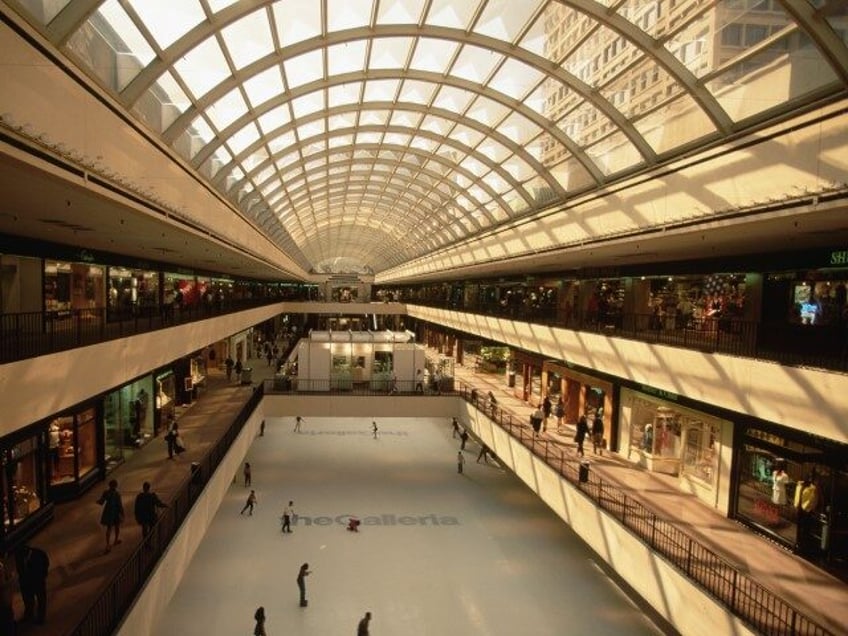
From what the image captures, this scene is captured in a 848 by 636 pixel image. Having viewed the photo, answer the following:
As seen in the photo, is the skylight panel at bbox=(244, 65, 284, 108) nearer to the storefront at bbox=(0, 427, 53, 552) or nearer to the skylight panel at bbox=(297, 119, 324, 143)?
the skylight panel at bbox=(297, 119, 324, 143)

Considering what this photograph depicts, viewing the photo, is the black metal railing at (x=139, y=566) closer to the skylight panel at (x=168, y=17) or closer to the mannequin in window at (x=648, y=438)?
the skylight panel at (x=168, y=17)

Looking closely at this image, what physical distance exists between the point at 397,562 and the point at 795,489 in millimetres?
12882

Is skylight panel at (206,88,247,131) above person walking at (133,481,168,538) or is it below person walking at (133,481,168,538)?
above

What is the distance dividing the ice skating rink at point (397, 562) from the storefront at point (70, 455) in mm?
4711

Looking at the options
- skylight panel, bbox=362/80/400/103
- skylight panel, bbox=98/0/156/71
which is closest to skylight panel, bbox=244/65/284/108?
skylight panel, bbox=362/80/400/103

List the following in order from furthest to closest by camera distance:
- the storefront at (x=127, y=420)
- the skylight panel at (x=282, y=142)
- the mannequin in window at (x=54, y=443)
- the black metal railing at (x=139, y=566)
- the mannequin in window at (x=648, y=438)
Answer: the skylight panel at (x=282, y=142), the mannequin in window at (x=648, y=438), the storefront at (x=127, y=420), the mannequin in window at (x=54, y=443), the black metal railing at (x=139, y=566)

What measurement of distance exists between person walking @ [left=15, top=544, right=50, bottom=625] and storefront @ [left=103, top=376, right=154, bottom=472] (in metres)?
8.57

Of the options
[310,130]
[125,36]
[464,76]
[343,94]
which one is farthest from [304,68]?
[125,36]

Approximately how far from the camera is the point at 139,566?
10.1 meters

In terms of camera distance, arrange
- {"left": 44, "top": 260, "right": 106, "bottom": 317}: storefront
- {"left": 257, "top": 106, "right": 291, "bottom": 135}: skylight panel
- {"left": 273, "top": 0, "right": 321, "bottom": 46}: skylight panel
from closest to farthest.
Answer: {"left": 273, "top": 0, "right": 321, "bottom": 46}: skylight panel < {"left": 44, "top": 260, "right": 106, "bottom": 317}: storefront < {"left": 257, "top": 106, "right": 291, "bottom": 135}: skylight panel

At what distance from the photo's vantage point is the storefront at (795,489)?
12.3 m

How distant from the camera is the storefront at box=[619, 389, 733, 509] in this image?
15984 millimetres

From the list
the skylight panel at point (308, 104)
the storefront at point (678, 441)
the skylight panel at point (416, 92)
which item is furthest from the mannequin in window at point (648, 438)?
the skylight panel at point (308, 104)

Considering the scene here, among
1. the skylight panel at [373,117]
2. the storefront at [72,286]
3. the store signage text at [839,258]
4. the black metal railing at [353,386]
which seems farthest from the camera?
the black metal railing at [353,386]
